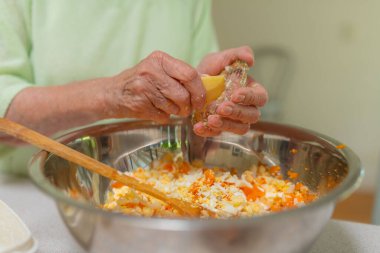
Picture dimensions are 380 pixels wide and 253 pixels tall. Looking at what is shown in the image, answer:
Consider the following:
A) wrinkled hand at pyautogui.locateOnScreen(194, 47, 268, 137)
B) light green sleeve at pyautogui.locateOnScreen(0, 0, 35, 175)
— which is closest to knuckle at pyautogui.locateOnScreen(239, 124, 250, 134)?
wrinkled hand at pyautogui.locateOnScreen(194, 47, 268, 137)

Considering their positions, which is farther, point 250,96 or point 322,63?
point 322,63

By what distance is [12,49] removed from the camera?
105 cm

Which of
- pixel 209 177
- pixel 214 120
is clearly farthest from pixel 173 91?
pixel 209 177

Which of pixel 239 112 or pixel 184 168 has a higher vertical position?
pixel 239 112

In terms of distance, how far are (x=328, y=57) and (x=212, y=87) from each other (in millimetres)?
2393

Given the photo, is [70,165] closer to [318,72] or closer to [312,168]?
[312,168]

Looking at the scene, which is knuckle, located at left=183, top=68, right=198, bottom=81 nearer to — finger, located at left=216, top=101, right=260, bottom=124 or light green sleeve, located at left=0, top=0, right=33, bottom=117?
finger, located at left=216, top=101, right=260, bottom=124

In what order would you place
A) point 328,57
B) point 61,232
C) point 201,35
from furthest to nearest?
1. point 328,57
2. point 201,35
3. point 61,232

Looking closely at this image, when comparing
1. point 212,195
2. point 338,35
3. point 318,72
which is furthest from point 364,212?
point 212,195

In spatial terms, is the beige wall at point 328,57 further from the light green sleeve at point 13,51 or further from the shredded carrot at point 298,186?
the light green sleeve at point 13,51

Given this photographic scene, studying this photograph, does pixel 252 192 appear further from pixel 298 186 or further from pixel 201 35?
pixel 201 35

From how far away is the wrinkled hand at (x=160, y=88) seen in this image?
810 mm

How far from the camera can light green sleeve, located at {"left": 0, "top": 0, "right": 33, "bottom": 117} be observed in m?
1.02

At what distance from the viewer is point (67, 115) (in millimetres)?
1004
